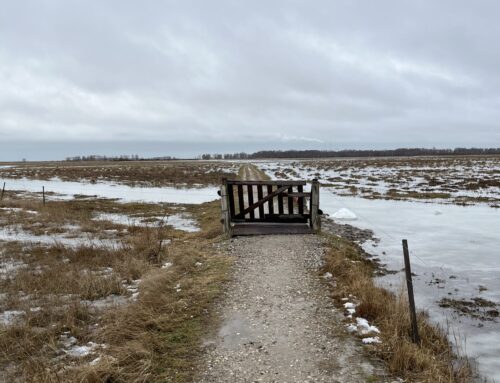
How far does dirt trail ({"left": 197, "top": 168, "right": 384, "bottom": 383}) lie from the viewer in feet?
15.9

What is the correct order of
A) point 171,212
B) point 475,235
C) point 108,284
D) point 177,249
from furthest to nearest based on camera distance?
point 171,212, point 475,235, point 177,249, point 108,284

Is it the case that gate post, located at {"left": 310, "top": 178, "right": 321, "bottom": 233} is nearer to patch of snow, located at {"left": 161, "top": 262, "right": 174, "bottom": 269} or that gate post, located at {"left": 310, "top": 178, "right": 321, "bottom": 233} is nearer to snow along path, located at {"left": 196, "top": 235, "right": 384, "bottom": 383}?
snow along path, located at {"left": 196, "top": 235, "right": 384, "bottom": 383}

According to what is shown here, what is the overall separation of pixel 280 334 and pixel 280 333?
1.2 inches

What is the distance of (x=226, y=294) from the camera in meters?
7.50

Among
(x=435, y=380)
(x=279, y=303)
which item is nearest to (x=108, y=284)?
(x=279, y=303)

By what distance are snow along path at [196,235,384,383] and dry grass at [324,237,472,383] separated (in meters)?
0.37

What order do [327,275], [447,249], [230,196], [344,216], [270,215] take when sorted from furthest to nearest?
[344,216] → [270,215] → [230,196] → [447,249] → [327,275]

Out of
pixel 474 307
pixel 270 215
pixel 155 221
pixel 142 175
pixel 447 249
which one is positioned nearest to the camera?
pixel 474 307

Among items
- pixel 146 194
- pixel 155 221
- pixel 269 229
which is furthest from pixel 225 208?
pixel 146 194

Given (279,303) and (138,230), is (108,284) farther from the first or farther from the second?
(138,230)

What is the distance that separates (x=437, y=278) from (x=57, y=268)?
31.9 feet

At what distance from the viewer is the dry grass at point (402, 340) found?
16.0 feet

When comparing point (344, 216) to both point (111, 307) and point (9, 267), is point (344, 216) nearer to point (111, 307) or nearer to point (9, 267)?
point (111, 307)

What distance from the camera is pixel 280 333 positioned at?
229 inches
